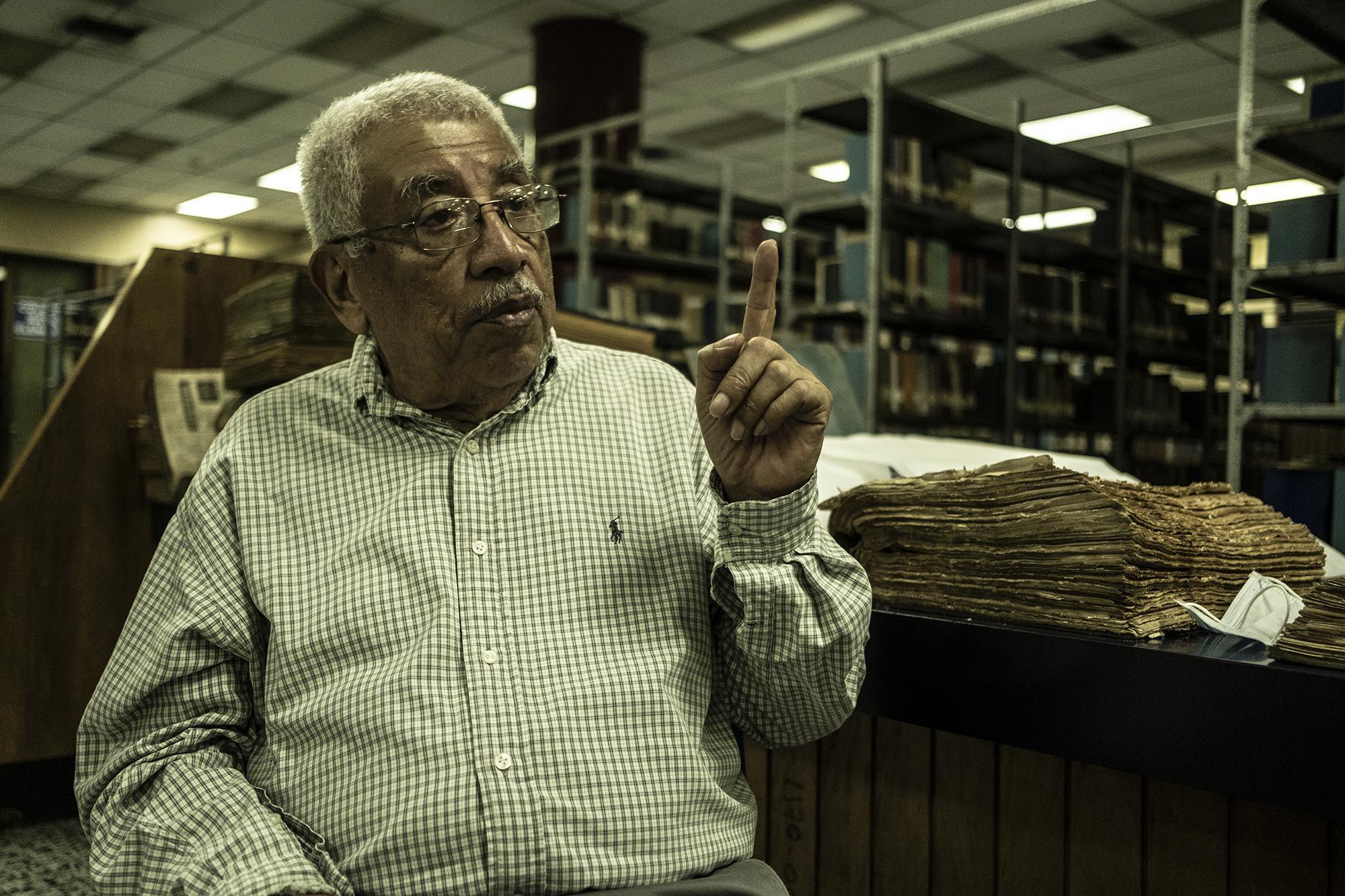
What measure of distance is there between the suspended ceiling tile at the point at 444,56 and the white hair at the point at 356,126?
6002 mm

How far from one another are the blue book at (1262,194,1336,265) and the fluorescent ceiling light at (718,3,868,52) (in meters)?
3.74

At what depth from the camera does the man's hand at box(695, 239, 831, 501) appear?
104 cm

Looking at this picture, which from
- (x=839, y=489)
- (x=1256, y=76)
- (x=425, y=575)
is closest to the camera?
(x=425, y=575)

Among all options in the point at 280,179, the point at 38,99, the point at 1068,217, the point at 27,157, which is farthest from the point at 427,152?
the point at 1068,217

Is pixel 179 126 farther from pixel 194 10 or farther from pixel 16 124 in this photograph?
pixel 194 10

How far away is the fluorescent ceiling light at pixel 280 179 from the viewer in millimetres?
10445

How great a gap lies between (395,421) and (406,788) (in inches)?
17.0

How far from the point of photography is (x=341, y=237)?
1.34m

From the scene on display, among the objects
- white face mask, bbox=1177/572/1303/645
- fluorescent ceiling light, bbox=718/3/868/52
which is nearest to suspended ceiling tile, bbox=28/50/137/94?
fluorescent ceiling light, bbox=718/3/868/52

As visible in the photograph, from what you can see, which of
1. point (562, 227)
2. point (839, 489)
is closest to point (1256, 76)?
point (562, 227)

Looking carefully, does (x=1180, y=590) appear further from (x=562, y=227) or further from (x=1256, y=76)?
(x=1256, y=76)

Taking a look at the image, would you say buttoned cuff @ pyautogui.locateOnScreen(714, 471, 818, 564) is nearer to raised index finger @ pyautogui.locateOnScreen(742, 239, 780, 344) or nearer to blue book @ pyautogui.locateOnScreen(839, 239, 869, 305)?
raised index finger @ pyautogui.locateOnScreen(742, 239, 780, 344)

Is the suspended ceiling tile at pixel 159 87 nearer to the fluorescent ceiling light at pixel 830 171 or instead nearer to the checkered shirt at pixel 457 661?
the fluorescent ceiling light at pixel 830 171

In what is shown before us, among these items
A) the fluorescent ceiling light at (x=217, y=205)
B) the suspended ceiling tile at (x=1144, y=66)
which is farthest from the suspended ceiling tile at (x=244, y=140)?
the suspended ceiling tile at (x=1144, y=66)
